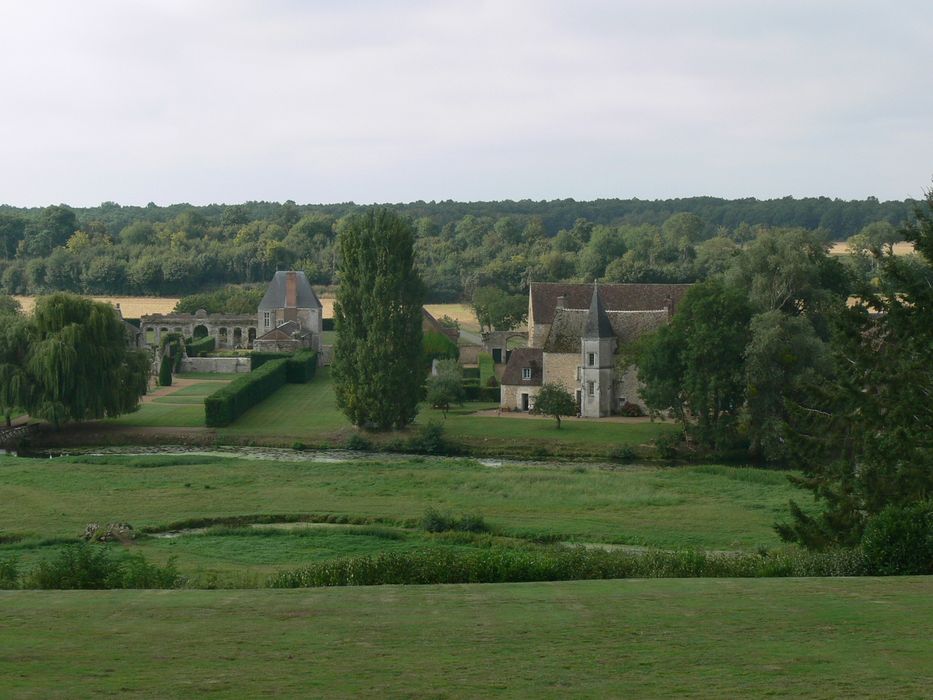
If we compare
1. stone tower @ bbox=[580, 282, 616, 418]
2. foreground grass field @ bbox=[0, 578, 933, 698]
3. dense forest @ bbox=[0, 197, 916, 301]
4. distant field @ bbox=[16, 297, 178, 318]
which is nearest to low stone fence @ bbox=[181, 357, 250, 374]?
dense forest @ bbox=[0, 197, 916, 301]

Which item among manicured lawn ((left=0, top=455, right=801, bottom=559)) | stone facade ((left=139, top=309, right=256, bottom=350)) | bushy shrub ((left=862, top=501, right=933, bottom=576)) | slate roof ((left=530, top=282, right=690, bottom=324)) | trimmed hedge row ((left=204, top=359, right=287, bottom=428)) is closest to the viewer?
bushy shrub ((left=862, top=501, right=933, bottom=576))

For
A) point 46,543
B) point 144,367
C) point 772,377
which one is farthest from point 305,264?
point 46,543

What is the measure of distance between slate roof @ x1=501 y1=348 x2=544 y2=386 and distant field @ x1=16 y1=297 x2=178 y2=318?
47782 mm

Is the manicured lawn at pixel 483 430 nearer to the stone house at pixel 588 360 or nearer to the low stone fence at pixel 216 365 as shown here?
the stone house at pixel 588 360

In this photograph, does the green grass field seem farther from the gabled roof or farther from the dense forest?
the dense forest

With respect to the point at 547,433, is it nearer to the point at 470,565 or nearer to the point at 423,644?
the point at 470,565

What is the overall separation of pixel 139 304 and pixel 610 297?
182 feet

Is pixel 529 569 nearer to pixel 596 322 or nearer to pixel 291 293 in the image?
pixel 596 322

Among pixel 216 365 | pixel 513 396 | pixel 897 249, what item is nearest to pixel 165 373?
pixel 216 365

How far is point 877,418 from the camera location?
915 inches

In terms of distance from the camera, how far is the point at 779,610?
14.1 metres

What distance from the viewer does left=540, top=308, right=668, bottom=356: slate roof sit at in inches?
1895

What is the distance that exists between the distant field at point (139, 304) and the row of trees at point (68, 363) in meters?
44.3

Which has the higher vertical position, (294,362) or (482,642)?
(294,362)
